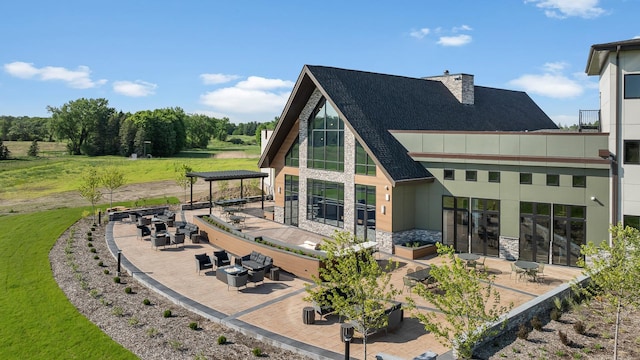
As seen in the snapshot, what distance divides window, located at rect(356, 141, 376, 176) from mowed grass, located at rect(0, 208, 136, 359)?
14116mm

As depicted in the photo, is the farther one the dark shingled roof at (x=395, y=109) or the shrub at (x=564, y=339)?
the dark shingled roof at (x=395, y=109)

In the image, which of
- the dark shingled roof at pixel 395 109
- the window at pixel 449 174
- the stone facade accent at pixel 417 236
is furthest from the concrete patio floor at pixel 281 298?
the dark shingled roof at pixel 395 109

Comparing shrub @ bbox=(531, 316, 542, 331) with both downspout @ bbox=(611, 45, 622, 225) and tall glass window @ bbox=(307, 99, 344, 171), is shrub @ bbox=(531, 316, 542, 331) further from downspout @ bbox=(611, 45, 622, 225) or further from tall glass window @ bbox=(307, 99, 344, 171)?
tall glass window @ bbox=(307, 99, 344, 171)

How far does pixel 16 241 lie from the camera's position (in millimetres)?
25500

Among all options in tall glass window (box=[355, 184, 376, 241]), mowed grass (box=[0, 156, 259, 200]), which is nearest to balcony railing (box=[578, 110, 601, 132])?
tall glass window (box=[355, 184, 376, 241])

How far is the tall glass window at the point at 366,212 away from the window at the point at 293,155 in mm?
5696

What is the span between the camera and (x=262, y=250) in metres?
20.0

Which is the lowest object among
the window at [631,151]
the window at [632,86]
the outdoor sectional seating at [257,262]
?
the outdoor sectional seating at [257,262]

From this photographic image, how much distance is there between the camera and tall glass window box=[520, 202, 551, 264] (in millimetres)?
19359

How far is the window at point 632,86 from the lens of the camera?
16719 mm

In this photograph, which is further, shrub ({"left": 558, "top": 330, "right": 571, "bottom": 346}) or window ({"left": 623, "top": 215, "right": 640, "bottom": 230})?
window ({"left": 623, "top": 215, "right": 640, "bottom": 230})

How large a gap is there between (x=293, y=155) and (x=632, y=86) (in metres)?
17.8

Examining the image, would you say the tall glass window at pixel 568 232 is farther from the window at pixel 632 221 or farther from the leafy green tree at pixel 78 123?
the leafy green tree at pixel 78 123

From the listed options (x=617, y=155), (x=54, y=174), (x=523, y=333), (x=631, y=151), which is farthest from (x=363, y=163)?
(x=54, y=174)
